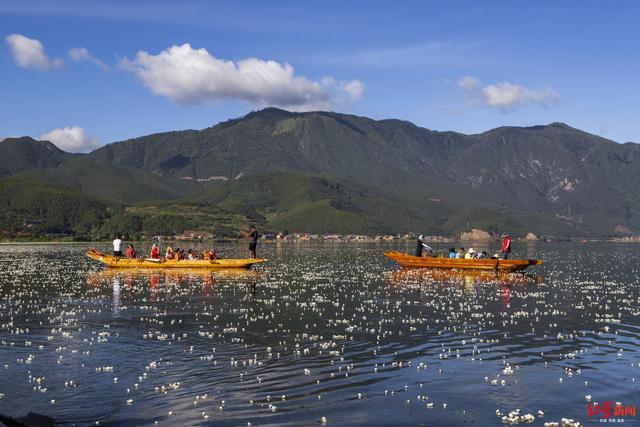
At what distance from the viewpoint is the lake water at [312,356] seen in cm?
1991

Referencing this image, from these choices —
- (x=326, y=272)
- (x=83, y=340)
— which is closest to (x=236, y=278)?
(x=326, y=272)

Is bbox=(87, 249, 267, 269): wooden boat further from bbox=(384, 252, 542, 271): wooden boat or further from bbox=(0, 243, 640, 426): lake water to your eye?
bbox=(0, 243, 640, 426): lake water

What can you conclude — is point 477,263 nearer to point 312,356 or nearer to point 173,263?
point 173,263

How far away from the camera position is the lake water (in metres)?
19.9

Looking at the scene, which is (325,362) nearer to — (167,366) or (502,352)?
(167,366)

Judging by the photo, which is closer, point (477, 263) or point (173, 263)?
point (477, 263)

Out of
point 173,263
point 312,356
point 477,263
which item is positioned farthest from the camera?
point 173,263

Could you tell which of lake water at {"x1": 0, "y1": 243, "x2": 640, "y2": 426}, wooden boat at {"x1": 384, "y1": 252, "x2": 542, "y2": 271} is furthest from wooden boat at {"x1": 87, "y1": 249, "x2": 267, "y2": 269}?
lake water at {"x1": 0, "y1": 243, "x2": 640, "y2": 426}

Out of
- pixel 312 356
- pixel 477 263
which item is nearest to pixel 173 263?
pixel 477 263

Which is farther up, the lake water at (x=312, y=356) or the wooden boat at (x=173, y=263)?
the wooden boat at (x=173, y=263)

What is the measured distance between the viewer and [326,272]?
71750mm

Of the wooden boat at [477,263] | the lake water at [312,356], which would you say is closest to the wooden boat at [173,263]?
the wooden boat at [477,263]

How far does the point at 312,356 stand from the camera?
26.7 m

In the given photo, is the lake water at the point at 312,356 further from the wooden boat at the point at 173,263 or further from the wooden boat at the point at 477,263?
the wooden boat at the point at 173,263
